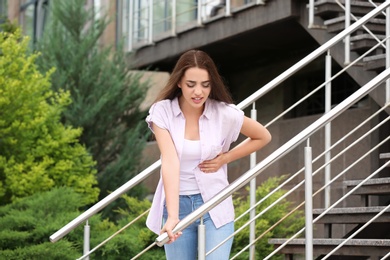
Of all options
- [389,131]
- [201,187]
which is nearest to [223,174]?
[201,187]

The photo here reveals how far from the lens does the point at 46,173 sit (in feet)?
34.1

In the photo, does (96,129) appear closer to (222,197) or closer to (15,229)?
(15,229)

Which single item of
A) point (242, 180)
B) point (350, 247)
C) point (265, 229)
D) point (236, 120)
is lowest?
point (265, 229)

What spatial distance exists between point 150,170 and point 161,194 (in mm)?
1389

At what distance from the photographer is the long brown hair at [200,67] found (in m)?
4.51

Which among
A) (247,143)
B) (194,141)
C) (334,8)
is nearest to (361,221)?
(247,143)

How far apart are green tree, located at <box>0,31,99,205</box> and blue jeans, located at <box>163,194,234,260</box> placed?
218 inches

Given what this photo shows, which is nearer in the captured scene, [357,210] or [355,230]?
[357,210]

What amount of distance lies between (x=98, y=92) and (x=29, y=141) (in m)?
2.19

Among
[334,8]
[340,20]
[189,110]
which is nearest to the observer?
[189,110]

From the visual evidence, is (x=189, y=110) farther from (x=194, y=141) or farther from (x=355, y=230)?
(x=355, y=230)

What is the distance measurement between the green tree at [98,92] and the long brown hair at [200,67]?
7.32 metres

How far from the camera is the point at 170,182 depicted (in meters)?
4.39

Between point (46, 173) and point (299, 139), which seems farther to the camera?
point (46, 173)
